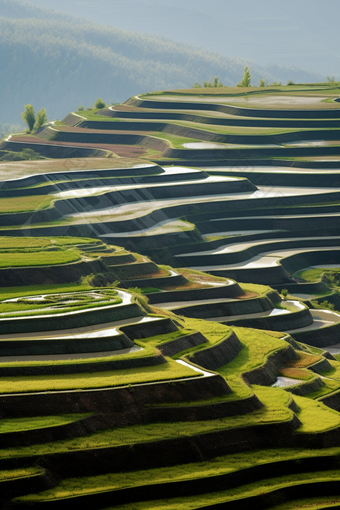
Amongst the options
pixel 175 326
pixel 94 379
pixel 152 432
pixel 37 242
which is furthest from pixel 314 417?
pixel 37 242

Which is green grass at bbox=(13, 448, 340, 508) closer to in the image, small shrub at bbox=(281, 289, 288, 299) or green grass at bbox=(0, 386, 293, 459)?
green grass at bbox=(0, 386, 293, 459)

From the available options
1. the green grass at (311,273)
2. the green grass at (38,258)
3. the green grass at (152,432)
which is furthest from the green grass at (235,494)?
the green grass at (311,273)

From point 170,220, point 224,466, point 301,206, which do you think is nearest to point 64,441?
point 224,466

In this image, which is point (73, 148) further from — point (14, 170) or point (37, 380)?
point (37, 380)

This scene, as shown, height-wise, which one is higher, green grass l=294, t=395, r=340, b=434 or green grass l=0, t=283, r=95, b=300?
green grass l=0, t=283, r=95, b=300

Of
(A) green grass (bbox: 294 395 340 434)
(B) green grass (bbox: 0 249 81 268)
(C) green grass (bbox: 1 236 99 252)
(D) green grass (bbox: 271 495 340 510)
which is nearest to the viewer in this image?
(D) green grass (bbox: 271 495 340 510)

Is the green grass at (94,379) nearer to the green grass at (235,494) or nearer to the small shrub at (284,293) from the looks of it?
the green grass at (235,494)

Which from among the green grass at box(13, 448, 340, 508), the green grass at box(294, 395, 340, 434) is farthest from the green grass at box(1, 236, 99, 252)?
the green grass at box(13, 448, 340, 508)

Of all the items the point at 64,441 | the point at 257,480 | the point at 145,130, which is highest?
the point at 145,130
